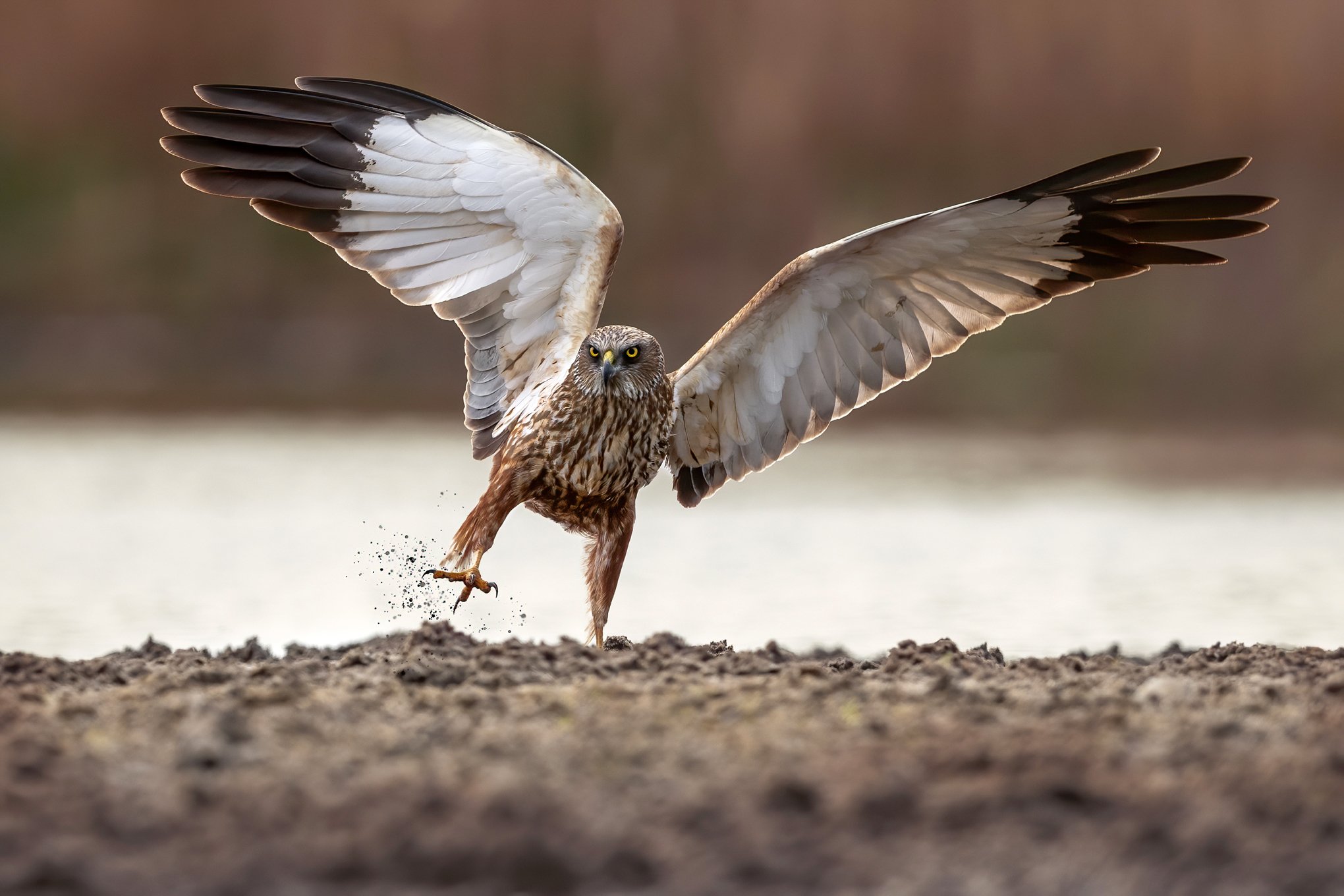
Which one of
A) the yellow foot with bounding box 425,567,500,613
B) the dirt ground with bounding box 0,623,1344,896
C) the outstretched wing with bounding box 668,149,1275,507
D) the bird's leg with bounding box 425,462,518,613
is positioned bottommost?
the dirt ground with bounding box 0,623,1344,896

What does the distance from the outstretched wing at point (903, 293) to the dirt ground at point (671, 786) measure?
239 centimetres

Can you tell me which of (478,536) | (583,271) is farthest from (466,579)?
(583,271)

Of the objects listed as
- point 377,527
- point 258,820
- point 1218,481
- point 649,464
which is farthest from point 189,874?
point 1218,481

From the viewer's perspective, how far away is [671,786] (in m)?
3.82

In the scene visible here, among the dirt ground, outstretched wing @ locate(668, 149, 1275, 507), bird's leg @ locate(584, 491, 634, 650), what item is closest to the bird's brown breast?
bird's leg @ locate(584, 491, 634, 650)

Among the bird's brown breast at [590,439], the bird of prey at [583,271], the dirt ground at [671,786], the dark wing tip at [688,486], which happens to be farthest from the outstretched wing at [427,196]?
the dirt ground at [671,786]

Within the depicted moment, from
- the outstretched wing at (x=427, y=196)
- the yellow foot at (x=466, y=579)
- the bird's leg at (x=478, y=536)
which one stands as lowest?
the yellow foot at (x=466, y=579)

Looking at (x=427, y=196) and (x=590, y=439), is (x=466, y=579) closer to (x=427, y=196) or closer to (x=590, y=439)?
(x=590, y=439)

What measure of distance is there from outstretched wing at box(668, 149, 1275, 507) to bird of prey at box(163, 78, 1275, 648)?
0.04 feet

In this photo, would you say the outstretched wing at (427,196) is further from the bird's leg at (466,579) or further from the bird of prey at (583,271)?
the bird's leg at (466,579)

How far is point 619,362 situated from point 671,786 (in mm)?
3117

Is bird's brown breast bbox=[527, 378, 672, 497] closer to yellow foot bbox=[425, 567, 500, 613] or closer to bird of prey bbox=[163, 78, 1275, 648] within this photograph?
bird of prey bbox=[163, 78, 1275, 648]

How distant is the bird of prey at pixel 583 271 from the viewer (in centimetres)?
674

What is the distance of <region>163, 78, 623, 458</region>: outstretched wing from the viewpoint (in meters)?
6.83
